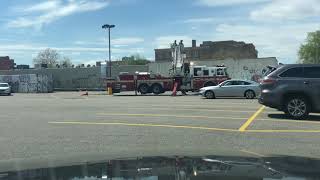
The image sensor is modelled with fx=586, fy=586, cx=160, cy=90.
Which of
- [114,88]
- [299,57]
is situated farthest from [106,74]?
[299,57]

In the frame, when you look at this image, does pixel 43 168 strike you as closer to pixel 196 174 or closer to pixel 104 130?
pixel 196 174

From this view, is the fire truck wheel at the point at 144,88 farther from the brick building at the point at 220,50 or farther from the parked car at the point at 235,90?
the brick building at the point at 220,50

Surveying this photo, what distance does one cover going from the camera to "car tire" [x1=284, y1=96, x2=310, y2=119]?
56.8 ft

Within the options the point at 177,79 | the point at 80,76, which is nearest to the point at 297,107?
the point at 177,79

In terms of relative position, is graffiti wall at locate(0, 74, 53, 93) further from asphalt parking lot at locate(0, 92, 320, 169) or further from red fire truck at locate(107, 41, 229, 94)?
asphalt parking lot at locate(0, 92, 320, 169)

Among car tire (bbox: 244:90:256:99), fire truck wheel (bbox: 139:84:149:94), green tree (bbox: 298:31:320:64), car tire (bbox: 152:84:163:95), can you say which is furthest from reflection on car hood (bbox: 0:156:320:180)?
green tree (bbox: 298:31:320:64)

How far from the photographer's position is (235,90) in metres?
33.4

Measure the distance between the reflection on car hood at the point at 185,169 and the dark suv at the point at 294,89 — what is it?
490 inches

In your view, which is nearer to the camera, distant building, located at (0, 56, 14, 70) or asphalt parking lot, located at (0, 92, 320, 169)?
asphalt parking lot, located at (0, 92, 320, 169)

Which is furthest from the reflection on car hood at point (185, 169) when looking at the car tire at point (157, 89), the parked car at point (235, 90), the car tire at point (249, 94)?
the car tire at point (157, 89)

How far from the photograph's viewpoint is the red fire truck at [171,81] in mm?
43188

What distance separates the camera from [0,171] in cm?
462

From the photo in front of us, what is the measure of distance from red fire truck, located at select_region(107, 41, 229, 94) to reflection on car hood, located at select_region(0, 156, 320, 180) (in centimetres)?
3722

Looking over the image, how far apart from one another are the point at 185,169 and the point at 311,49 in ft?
333
